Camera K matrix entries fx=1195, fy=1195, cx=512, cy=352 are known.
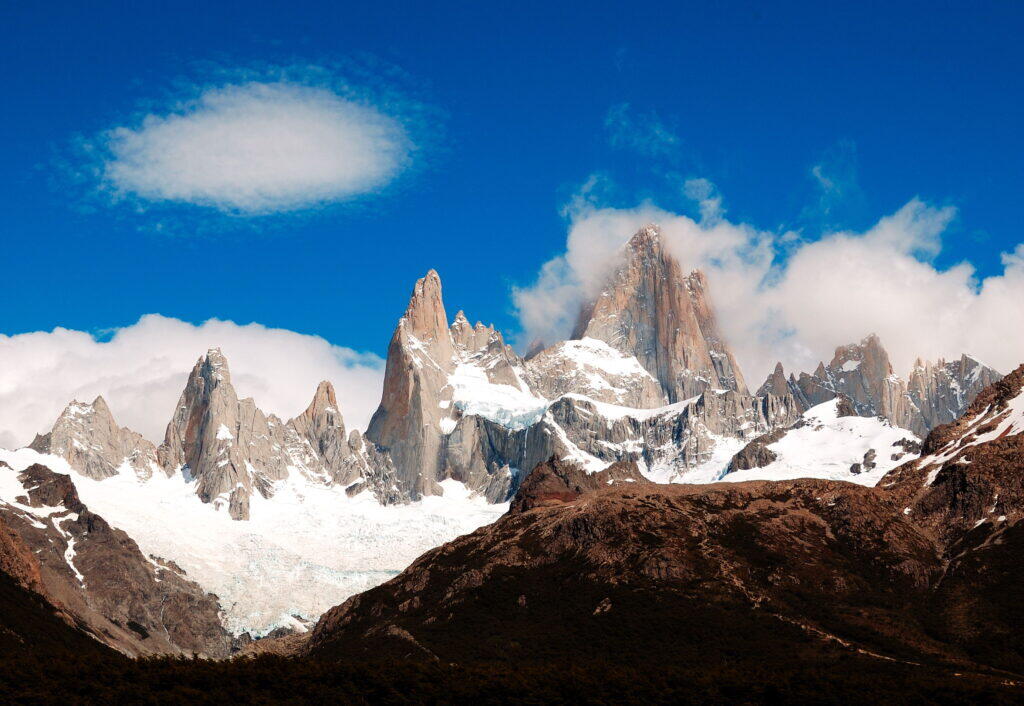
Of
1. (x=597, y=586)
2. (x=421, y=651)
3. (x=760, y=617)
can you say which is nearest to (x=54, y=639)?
(x=421, y=651)

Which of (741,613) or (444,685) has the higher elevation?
(741,613)

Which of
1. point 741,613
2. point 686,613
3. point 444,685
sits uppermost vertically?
point 741,613

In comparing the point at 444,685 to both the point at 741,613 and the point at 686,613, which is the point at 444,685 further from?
the point at 741,613

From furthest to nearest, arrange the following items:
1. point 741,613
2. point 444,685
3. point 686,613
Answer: point 686,613 < point 741,613 < point 444,685

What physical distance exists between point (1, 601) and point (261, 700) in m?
71.8

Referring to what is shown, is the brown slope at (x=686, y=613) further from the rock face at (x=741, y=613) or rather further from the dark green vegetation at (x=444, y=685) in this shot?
the dark green vegetation at (x=444, y=685)

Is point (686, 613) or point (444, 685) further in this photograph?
point (686, 613)

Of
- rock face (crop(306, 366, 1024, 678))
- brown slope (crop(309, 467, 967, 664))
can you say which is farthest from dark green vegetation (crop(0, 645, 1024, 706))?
brown slope (crop(309, 467, 967, 664))

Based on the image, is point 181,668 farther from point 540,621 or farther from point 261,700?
point 540,621

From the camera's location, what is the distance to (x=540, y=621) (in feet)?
606

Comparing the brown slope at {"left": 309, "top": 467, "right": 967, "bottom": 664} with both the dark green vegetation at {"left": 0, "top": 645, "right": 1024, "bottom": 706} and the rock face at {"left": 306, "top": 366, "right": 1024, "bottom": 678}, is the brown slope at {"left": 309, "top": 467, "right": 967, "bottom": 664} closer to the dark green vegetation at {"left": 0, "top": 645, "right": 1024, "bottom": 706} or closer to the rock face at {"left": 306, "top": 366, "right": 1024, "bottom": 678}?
the rock face at {"left": 306, "top": 366, "right": 1024, "bottom": 678}

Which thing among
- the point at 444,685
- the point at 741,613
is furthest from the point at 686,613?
the point at 444,685

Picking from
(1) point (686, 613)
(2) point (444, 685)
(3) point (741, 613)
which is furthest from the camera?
(1) point (686, 613)

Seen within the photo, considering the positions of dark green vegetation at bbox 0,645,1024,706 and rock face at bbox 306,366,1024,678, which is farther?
rock face at bbox 306,366,1024,678
